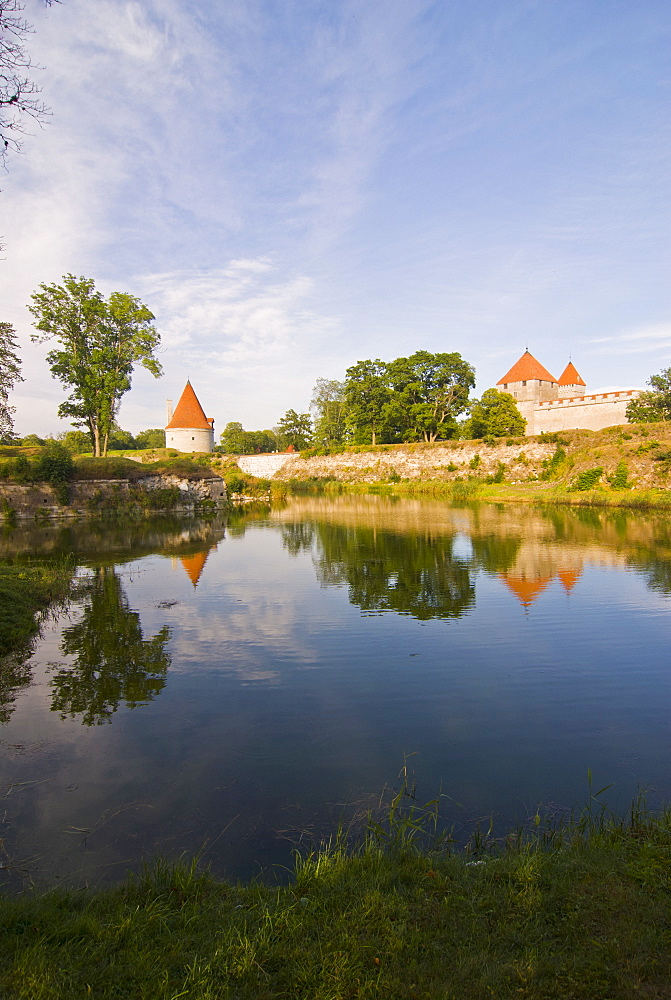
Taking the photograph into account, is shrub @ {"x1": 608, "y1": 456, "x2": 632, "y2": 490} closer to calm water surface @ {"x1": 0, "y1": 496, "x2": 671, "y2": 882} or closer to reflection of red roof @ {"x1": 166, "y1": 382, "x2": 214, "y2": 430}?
calm water surface @ {"x1": 0, "y1": 496, "x2": 671, "y2": 882}

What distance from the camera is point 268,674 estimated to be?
812cm

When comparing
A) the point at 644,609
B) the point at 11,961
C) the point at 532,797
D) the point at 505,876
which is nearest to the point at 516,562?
the point at 644,609

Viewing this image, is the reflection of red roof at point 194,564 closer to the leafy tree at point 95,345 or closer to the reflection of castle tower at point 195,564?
the reflection of castle tower at point 195,564

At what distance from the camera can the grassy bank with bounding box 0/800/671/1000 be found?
2.76 meters

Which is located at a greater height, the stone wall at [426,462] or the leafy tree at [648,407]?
the leafy tree at [648,407]

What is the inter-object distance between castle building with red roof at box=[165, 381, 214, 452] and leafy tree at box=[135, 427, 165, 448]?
52344 mm

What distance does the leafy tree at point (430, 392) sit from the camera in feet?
205

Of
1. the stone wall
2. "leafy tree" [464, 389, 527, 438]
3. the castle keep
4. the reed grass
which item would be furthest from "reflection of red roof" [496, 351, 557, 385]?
the reed grass

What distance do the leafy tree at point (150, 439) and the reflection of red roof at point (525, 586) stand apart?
10294 cm

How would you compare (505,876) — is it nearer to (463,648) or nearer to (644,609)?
(463,648)

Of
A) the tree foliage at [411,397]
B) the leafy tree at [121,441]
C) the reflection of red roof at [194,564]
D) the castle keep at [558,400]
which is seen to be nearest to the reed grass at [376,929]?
the reflection of red roof at [194,564]

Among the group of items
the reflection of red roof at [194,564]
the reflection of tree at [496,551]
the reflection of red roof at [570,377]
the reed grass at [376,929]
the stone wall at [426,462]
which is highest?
the reflection of red roof at [570,377]

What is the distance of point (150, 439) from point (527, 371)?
75.7 m

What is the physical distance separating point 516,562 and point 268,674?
32.1 feet
